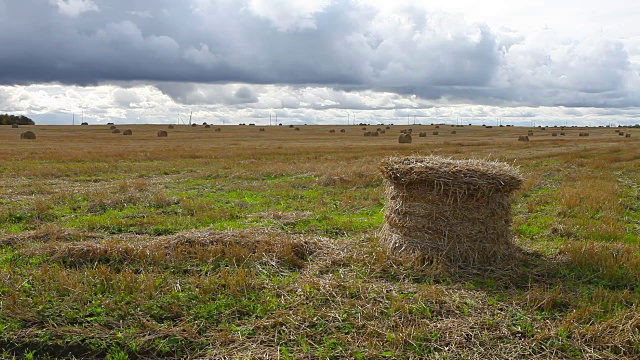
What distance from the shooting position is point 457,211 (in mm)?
7742

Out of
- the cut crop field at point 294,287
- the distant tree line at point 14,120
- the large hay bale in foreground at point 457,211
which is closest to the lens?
the cut crop field at point 294,287

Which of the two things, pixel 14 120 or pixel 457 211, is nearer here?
pixel 457 211

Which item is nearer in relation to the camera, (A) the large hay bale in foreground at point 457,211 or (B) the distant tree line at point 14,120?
(A) the large hay bale in foreground at point 457,211

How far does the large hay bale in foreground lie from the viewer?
25.0 feet

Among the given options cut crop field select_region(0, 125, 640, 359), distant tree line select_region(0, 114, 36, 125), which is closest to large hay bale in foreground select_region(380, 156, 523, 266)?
cut crop field select_region(0, 125, 640, 359)

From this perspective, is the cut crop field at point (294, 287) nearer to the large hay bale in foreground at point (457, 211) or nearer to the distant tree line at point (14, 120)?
the large hay bale in foreground at point (457, 211)

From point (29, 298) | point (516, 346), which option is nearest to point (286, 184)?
point (29, 298)

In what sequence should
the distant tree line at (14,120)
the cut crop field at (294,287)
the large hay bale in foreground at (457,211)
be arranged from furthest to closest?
the distant tree line at (14,120) < the large hay bale in foreground at (457,211) < the cut crop field at (294,287)

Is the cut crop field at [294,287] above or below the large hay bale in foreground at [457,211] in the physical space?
below

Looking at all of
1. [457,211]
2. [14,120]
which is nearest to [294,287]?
[457,211]

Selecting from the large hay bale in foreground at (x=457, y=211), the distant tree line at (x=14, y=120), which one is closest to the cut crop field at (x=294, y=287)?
the large hay bale in foreground at (x=457, y=211)

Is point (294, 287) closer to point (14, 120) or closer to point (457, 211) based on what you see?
point (457, 211)

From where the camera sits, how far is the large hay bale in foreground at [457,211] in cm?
761

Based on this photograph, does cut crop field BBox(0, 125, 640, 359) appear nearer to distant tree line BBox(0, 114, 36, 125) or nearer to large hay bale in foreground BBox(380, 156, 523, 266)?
large hay bale in foreground BBox(380, 156, 523, 266)
